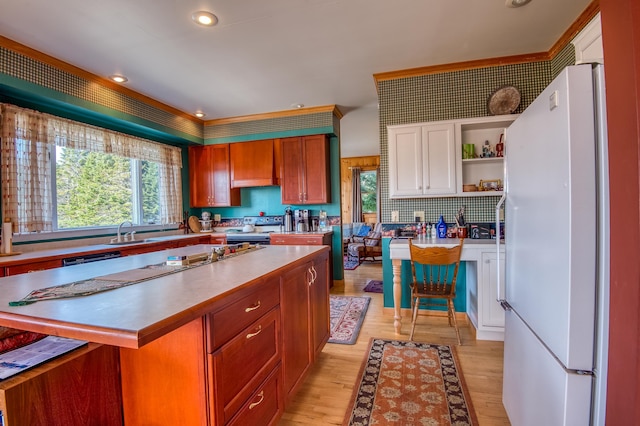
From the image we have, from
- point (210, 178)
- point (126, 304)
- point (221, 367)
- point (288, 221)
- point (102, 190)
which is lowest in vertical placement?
point (221, 367)

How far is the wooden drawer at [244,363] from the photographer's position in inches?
43.7

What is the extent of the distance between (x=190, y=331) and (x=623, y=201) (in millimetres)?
1332

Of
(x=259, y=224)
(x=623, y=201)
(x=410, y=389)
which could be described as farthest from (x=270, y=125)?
(x=623, y=201)

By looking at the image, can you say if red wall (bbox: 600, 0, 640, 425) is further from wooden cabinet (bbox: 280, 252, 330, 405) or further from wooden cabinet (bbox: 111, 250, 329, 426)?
wooden cabinet (bbox: 280, 252, 330, 405)

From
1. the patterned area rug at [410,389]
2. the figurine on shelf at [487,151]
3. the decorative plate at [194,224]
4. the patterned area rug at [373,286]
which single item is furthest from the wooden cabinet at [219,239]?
the figurine on shelf at [487,151]

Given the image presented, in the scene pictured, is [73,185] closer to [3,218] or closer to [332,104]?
[3,218]

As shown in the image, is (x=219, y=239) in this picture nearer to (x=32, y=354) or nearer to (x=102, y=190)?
(x=102, y=190)

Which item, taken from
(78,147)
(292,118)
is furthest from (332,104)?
(78,147)

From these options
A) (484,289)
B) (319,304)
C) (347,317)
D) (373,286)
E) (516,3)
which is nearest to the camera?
(516,3)

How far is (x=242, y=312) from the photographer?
128 centimetres

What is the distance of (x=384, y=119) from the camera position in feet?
11.3

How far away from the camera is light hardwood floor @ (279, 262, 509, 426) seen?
5.77 ft

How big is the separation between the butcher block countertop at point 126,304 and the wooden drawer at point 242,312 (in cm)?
6

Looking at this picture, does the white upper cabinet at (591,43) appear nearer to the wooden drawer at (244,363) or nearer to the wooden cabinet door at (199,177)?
the wooden drawer at (244,363)
